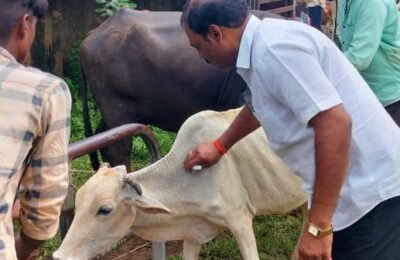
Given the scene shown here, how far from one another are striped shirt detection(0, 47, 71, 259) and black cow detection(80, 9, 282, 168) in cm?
385

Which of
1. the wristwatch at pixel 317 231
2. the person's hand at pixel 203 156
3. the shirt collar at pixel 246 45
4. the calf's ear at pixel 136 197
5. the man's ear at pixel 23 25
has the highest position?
the man's ear at pixel 23 25

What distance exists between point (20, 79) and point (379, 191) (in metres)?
1.33

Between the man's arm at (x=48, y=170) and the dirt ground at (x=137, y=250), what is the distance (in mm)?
3044

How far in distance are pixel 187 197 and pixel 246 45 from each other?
4.72 feet

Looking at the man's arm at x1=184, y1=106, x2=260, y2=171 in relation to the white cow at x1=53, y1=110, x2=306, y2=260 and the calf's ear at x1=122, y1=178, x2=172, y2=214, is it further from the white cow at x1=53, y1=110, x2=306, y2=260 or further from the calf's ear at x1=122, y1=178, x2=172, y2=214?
the calf's ear at x1=122, y1=178, x2=172, y2=214

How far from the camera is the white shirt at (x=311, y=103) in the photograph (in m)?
2.40

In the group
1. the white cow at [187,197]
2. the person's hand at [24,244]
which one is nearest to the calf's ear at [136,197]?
the white cow at [187,197]

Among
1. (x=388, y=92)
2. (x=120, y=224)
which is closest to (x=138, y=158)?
(x=388, y=92)

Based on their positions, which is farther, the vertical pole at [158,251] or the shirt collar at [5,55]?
the vertical pole at [158,251]

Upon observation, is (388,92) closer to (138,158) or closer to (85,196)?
(85,196)

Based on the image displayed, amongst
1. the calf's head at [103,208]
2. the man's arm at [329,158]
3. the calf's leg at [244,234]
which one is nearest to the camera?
the man's arm at [329,158]

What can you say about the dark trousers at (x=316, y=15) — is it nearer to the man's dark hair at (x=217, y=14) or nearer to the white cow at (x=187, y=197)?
the white cow at (x=187, y=197)

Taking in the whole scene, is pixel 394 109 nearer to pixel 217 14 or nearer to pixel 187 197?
pixel 187 197

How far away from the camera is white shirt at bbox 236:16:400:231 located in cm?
240
